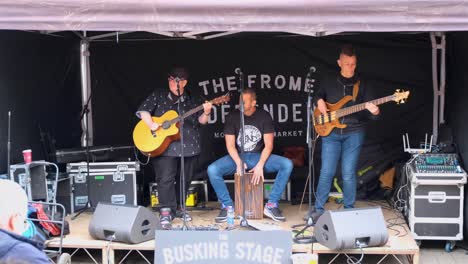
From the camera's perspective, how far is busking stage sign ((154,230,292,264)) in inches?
150

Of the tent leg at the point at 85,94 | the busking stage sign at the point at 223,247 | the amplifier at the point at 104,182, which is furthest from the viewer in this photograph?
the tent leg at the point at 85,94

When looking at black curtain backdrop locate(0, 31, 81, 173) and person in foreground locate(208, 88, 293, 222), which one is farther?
person in foreground locate(208, 88, 293, 222)

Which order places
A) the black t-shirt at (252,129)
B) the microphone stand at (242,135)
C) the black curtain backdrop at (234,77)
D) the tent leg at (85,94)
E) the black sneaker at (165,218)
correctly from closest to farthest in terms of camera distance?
the microphone stand at (242,135)
the black sneaker at (165,218)
the black t-shirt at (252,129)
the black curtain backdrop at (234,77)
the tent leg at (85,94)

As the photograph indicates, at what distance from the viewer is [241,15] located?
3768 mm

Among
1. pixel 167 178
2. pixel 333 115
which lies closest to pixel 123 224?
pixel 167 178

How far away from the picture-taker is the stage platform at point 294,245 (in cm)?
430

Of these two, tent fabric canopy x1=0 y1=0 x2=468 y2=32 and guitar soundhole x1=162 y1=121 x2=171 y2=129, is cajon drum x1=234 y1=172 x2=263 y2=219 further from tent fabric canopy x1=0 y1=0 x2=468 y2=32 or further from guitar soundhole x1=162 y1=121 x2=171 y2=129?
tent fabric canopy x1=0 y1=0 x2=468 y2=32

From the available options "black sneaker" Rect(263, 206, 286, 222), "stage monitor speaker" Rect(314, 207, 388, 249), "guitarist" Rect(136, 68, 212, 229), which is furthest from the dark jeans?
"stage monitor speaker" Rect(314, 207, 388, 249)

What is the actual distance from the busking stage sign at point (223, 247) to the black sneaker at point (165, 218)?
1035mm

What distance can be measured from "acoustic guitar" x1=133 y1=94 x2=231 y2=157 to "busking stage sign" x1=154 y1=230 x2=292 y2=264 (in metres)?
1.43

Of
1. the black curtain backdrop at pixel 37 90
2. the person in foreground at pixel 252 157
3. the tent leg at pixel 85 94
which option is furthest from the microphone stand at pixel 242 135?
the tent leg at pixel 85 94

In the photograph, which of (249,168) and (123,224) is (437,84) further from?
(123,224)

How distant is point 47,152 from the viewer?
5648 millimetres

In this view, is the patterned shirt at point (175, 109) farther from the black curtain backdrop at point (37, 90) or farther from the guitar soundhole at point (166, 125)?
the black curtain backdrop at point (37, 90)
